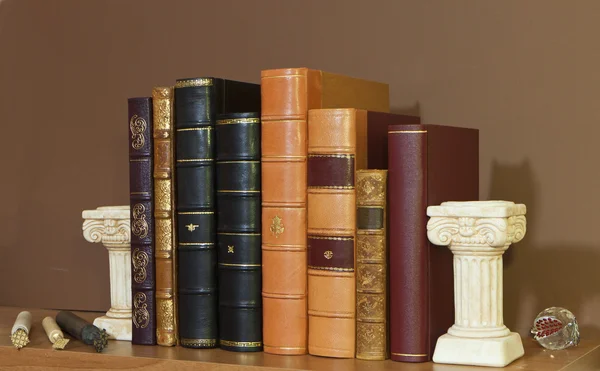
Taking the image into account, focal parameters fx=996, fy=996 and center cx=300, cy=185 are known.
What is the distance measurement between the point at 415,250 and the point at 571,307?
0.36 metres

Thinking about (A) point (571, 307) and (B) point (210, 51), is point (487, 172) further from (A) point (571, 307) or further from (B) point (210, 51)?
(B) point (210, 51)

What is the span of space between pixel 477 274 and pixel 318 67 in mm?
579

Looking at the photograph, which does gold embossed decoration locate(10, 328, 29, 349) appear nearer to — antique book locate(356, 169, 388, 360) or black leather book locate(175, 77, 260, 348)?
black leather book locate(175, 77, 260, 348)

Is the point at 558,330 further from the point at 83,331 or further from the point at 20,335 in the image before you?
the point at 20,335

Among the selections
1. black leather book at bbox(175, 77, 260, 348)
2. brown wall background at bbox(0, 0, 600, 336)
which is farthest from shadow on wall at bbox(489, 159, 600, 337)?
black leather book at bbox(175, 77, 260, 348)

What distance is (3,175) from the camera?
6.97ft

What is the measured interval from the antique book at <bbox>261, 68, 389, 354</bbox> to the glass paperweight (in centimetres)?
35

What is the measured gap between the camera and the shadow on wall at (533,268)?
157 cm

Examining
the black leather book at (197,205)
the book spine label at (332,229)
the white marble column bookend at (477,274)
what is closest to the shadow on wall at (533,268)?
the white marble column bookend at (477,274)

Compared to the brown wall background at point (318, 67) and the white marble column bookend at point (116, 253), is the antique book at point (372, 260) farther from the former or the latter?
the white marble column bookend at point (116, 253)

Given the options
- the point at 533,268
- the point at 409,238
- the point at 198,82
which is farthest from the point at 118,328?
the point at 533,268

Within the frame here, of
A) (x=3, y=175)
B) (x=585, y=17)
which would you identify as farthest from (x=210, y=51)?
(x=585, y=17)

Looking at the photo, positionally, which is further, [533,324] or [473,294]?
[533,324]

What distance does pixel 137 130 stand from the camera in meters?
1.55
